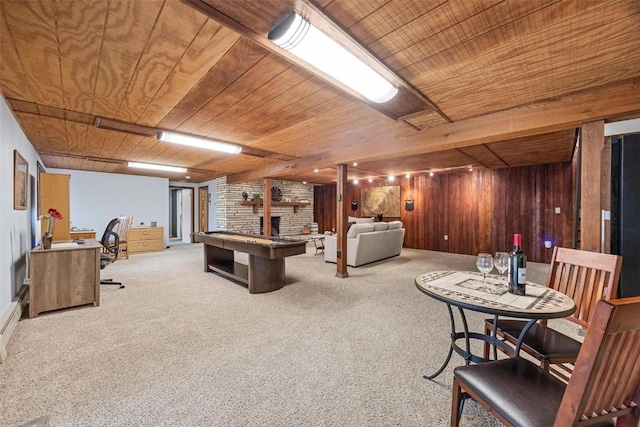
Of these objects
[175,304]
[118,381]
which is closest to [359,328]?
[118,381]

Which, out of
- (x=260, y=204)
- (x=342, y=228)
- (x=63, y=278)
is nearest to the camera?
(x=63, y=278)

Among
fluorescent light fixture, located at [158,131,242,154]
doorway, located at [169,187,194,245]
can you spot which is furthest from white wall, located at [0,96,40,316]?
doorway, located at [169,187,194,245]

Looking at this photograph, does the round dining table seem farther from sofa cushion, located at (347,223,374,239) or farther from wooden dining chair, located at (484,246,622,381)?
sofa cushion, located at (347,223,374,239)

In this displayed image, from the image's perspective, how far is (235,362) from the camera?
80.7 inches

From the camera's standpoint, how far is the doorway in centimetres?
973

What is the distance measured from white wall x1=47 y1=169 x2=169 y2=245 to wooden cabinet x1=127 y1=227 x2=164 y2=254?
0.44 meters

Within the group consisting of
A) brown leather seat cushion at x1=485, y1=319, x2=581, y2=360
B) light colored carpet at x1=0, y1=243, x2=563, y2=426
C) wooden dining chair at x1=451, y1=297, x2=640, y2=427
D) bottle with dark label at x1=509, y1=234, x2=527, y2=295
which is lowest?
light colored carpet at x1=0, y1=243, x2=563, y2=426

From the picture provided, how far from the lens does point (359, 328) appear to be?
266cm

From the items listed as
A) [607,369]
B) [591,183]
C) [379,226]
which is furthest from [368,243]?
[607,369]

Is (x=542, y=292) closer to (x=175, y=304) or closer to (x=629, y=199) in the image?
(x=629, y=199)

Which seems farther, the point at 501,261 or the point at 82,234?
the point at 82,234

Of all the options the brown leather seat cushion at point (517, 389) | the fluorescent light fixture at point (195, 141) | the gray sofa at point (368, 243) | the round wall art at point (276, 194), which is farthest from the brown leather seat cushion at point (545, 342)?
the round wall art at point (276, 194)

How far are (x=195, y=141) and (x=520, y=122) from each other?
4021 millimetres

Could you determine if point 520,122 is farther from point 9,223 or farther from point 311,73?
point 9,223
